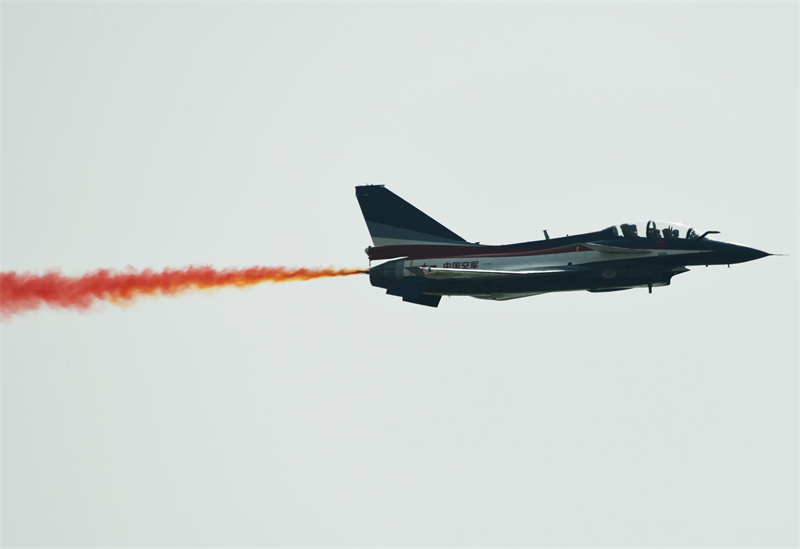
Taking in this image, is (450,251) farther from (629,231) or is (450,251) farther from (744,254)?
(744,254)

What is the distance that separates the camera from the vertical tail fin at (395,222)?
57.3 metres

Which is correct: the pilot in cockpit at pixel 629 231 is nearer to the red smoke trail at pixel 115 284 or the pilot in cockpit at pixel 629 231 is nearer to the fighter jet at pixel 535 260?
the fighter jet at pixel 535 260

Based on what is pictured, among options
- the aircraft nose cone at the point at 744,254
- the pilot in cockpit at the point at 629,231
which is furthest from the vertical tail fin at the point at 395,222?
the aircraft nose cone at the point at 744,254

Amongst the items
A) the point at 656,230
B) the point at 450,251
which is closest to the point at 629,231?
the point at 656,230

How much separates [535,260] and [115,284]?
1704 cm

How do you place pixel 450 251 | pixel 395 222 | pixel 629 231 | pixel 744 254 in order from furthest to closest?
pixel 395 222
pixel 450 251
pixel 629 231
pixel 744 254

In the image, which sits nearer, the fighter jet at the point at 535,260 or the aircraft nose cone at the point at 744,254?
the aircraft nose cone at the point at 744,254

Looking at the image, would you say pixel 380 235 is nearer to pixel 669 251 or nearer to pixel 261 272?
pixel 261 272

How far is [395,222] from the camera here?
5784cm

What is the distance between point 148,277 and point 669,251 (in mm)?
20779

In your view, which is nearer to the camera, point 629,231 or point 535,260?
point 629,231

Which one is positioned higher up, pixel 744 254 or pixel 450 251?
pixel 450 251

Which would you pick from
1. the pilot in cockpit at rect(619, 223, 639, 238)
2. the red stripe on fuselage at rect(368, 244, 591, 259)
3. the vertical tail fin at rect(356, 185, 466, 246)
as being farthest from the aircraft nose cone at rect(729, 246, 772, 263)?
the vertical tail fin at rect(356, 185, 466, 246)

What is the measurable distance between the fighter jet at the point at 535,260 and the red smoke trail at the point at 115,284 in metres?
2.86
